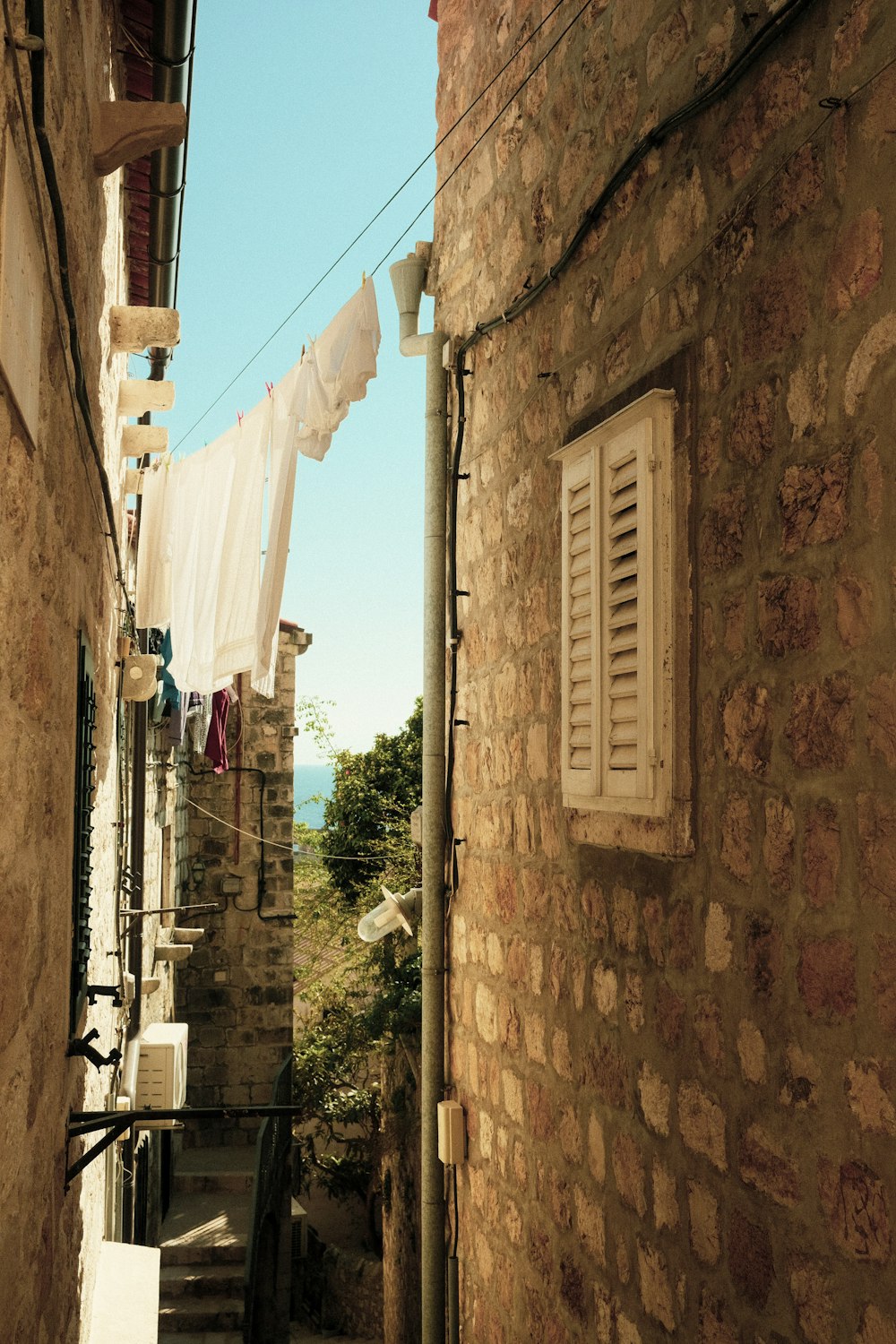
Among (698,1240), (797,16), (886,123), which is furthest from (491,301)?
(698,1240)

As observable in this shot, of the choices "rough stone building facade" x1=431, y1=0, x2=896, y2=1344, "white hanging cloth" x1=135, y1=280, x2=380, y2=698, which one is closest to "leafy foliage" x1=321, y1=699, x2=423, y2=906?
"white hanging cloth" x1=135, y1=280, x2=380, y2=698

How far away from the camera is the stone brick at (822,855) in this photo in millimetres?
2398

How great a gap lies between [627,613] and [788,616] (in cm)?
Result: 79

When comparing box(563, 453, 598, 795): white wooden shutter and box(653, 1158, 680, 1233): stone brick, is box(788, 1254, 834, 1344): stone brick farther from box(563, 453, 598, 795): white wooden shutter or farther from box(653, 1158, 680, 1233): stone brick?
box(563, 453, 598, 795): white wooden shutter

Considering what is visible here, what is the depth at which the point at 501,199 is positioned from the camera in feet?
15.4

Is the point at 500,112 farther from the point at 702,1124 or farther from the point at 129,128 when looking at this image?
the point at 702,1124

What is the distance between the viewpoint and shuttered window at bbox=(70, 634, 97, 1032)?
348 cm

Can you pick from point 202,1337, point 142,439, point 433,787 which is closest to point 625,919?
point 433,787

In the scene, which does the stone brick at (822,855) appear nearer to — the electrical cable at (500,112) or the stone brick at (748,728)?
the stone brick at (748,728)

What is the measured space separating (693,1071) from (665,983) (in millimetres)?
247

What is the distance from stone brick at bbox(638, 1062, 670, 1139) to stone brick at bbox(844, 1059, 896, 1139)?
2.90 ft

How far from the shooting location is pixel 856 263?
93.3 inches

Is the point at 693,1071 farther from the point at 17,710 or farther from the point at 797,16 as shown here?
the point at 797,16

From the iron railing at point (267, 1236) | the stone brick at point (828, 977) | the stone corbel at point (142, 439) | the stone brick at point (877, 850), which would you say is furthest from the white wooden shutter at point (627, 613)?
the iron railing at point (267, 1236)
